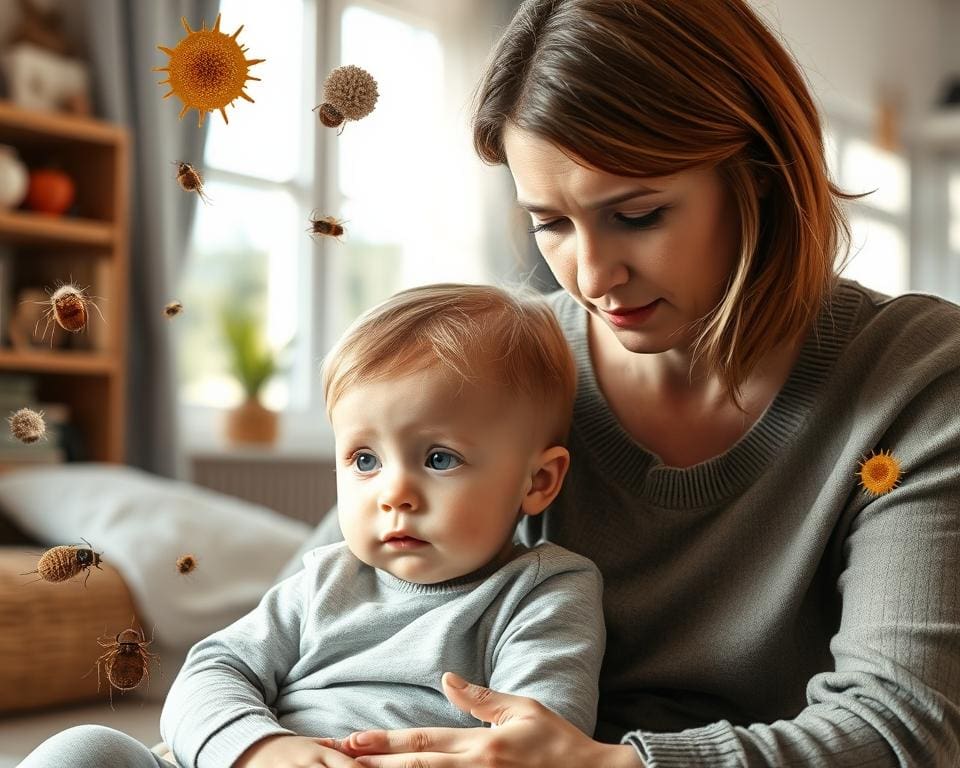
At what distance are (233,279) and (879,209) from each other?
14.6 feet

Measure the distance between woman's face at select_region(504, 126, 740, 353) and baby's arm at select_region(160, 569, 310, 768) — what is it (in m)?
0.41

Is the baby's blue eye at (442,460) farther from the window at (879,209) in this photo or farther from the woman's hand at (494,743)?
the window at (879,209)

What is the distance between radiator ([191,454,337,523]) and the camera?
4.40 meters

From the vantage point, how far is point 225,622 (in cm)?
238

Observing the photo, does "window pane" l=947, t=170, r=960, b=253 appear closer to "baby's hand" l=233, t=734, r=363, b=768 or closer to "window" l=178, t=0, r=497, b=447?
"window" l=178, t=0, r=497, b=447

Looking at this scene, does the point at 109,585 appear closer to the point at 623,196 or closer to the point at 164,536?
the point at 164,536

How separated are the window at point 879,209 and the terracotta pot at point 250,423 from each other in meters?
3.85

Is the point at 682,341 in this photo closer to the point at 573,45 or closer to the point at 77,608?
the point at 573,45

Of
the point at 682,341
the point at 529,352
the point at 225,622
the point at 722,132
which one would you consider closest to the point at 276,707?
the point at 529,352

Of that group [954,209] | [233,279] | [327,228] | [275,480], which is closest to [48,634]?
[327,228]

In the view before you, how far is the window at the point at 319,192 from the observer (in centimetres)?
455

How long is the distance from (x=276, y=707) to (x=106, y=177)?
294 cm

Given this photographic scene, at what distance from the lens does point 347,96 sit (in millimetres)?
753

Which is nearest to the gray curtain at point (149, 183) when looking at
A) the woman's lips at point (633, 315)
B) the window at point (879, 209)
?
the woman's lips at point (633, 315)
